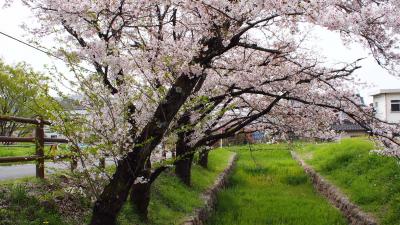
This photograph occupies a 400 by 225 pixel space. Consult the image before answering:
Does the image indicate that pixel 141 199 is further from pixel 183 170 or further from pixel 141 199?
pixel 183 170

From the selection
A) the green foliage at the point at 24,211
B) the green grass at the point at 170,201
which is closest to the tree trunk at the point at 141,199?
the green grass at the point at 170,201

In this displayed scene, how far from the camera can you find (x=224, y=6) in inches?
226

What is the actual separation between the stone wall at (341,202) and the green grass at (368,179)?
0.53ft

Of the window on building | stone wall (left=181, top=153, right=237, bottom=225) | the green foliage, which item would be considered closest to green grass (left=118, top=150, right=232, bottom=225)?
stone wall (left=181, top=153, right=237, bottom=225)

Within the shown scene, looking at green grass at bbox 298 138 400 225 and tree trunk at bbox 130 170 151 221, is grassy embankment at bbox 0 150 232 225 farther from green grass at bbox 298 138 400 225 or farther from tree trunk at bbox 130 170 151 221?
green grass at bbox 298 138 400 225

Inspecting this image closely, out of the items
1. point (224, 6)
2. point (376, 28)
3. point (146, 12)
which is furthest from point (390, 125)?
point (146, 12)

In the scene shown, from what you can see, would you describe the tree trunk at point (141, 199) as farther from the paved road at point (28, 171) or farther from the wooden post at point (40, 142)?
the wooden post at point (40, 142)

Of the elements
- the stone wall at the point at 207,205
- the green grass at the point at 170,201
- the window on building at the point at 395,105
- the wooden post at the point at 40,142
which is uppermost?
the window on building at the point at 395,105

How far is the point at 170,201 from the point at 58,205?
11.5 ft

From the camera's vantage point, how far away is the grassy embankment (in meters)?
6.11

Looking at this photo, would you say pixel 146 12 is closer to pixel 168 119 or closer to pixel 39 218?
pixel 168 119

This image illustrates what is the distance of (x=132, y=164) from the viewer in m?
6.25

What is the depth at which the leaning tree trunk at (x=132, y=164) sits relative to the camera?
6172mm

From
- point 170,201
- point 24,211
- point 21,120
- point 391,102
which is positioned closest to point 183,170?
point 170,201
